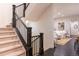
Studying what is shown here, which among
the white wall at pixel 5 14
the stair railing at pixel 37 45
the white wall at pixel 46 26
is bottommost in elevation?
the stair railing at pixel 37 45

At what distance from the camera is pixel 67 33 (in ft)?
5.41

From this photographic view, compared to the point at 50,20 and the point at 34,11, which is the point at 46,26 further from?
the point at 34,11

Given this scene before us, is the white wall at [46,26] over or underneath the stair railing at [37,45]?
over

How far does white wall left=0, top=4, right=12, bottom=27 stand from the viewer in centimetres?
157

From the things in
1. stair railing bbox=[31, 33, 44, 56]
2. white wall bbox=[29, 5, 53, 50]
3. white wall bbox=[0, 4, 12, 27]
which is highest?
white wall bbox=[0, 4, 12, 27]

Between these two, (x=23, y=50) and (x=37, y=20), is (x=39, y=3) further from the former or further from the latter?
(x=23, y=50)

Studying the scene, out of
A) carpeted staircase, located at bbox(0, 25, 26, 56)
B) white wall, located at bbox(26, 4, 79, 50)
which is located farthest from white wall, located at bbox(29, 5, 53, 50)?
carpeted staircase, located at bbox(0, 25, 26, 56)

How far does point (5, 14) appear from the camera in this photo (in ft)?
5.21

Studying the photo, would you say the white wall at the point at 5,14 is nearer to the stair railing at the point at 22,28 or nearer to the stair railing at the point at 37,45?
the stair railing at the point at 22,28

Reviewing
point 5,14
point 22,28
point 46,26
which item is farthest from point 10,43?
point 46,26

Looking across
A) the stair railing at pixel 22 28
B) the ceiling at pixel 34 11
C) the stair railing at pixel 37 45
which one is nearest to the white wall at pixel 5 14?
the stair railing at pixel 22 28

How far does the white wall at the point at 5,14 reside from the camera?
1571mm

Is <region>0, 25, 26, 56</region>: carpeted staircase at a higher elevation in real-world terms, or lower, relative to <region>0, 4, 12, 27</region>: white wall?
lower

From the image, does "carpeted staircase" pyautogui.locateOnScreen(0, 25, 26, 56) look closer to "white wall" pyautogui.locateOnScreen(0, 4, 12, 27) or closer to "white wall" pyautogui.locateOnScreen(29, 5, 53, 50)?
"white wall" pyautogui.locateOnScreen(0, 4, 12, 27)
